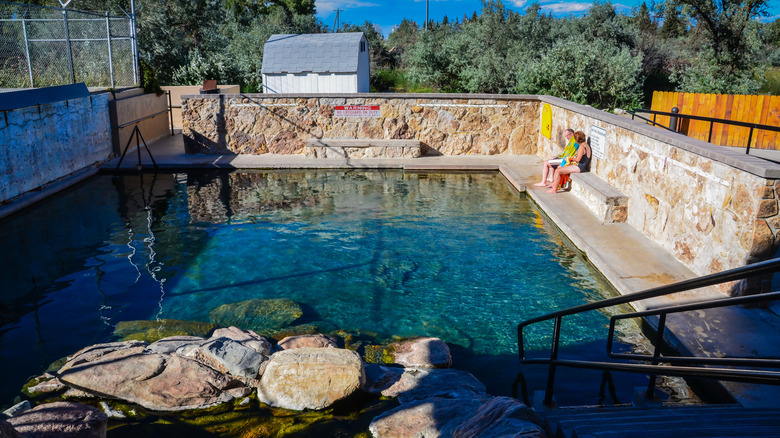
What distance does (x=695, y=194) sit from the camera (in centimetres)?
736

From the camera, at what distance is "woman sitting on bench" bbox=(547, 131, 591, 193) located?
37.1 ft

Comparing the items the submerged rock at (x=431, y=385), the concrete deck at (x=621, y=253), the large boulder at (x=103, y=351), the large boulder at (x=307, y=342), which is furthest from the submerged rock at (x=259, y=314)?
the concrete deck at (x=621, y=253)

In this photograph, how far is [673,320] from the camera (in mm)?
6062

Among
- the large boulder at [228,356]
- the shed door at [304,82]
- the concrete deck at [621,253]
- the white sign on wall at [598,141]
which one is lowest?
the large boulder at [228,356]

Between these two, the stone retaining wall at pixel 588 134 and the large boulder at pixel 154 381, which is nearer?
the large boulder at pixel 154 381

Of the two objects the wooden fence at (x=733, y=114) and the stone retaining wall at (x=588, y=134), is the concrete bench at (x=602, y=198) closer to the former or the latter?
the stone retaining wall at (x=588, y=134)

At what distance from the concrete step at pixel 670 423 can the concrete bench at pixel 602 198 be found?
5.94 meters

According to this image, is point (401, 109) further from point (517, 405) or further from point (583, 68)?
point (517, 405)

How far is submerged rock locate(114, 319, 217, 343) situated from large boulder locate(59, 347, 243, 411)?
89cm

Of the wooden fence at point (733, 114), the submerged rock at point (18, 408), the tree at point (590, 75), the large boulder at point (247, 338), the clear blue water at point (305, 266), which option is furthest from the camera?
the tree at point (590, 75)

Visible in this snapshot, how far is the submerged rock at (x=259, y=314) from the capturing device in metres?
6.77

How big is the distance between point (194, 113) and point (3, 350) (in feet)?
35.4

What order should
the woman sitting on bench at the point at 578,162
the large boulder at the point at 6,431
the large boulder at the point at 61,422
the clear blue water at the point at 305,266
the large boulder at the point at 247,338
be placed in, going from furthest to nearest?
the woman sitting on bench at the point at 578,162 < the clear blue water at the point at 305,266 < the large boulder at the point at 247,338 < the large boulder at the point at 61,422 < the large boulder at the point at 6,431

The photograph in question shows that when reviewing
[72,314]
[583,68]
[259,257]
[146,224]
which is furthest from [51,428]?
[583,68]
